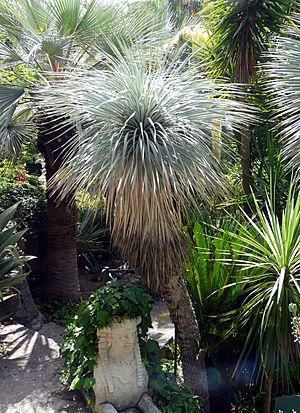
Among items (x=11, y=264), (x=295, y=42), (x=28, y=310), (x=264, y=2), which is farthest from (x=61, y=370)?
(x=264, y=2)

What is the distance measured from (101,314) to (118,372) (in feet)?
1.82

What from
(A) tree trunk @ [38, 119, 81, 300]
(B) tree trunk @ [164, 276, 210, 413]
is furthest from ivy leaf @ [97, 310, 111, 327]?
(A) tree trunk @ [38, 119, 81, 300]

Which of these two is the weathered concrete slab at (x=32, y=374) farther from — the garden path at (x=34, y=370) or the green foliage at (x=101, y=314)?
the green foliage at (x=101, y=314)

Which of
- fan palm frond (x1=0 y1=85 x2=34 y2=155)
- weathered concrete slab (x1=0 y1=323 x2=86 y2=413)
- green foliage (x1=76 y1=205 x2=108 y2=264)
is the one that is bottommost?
weathered concrete slab (x1=0 y1=323 x2=86 y2=413)

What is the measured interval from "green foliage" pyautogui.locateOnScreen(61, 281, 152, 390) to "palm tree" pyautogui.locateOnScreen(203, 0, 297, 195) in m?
2.58

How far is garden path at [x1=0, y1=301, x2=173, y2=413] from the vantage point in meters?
4.80

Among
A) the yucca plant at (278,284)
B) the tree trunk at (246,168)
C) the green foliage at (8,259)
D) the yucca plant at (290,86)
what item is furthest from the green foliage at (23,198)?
the yucca plant at (278,284)

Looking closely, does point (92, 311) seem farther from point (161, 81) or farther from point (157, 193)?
point (161, 81)

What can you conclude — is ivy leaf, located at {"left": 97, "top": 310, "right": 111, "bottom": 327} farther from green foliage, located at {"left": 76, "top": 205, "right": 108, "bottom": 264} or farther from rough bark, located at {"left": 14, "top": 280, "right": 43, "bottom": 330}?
green foliage, located at {"left": 76, "top": 205, "right": 108, "bottom": 264}

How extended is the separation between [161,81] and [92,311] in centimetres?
201

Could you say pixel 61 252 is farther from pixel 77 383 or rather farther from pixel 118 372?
pixel 118 372

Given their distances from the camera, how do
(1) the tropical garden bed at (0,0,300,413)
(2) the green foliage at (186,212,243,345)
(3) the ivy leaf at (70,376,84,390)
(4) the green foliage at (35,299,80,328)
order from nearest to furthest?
1. (1) the tropical garden bed at (0,0,300,413)
2. (3) the ivy leaf at (70,376,84,390)
3. (2) the green foliage at (186,212,243,345)
4. (4) the green foliage at (35,299,80,328)

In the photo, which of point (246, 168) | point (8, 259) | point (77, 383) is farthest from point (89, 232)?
point (77, 383)

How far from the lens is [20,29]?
646cm
